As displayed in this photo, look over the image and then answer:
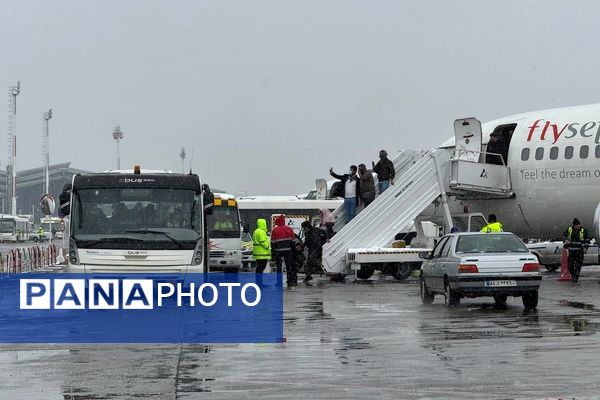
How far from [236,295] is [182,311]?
18.8ft

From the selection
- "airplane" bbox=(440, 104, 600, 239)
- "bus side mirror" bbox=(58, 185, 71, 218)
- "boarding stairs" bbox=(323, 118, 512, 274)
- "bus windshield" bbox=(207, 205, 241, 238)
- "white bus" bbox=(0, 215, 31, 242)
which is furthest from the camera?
"white bus" bbox=(0, 215, 31, 242)

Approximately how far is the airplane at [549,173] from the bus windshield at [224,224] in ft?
23.0

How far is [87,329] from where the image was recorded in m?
18.5

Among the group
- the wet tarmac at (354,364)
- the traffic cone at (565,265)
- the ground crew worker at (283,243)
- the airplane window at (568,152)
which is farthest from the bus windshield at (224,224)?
the wet tarmac at (354,364)

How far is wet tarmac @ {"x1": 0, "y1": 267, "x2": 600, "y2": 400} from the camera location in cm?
1140

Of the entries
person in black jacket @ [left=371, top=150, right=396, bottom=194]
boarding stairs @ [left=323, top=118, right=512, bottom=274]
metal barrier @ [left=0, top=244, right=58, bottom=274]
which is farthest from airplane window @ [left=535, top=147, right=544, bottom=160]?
metal barrier @ [left=0, top=244, right=58, bottom=274]

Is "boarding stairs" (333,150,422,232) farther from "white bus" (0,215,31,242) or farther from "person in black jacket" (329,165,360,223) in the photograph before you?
"white bus" (0,215,31,242)

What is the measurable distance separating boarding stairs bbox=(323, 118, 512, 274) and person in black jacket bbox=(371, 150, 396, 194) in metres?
0.47

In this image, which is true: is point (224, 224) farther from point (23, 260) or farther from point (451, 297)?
point (451, 297)

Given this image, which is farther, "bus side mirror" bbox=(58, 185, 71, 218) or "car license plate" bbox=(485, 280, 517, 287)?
"bus side mirror" bbox=(58, 185, 71, 218)

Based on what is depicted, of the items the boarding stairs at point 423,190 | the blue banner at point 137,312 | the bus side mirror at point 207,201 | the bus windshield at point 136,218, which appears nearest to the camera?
the blue banner at point 137,312

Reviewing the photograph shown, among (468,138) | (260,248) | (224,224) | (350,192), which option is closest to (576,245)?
(468,138)

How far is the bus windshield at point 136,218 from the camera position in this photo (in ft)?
70.9

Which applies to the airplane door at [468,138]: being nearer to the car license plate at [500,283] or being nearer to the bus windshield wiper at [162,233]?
the car license plate at [500,283]
